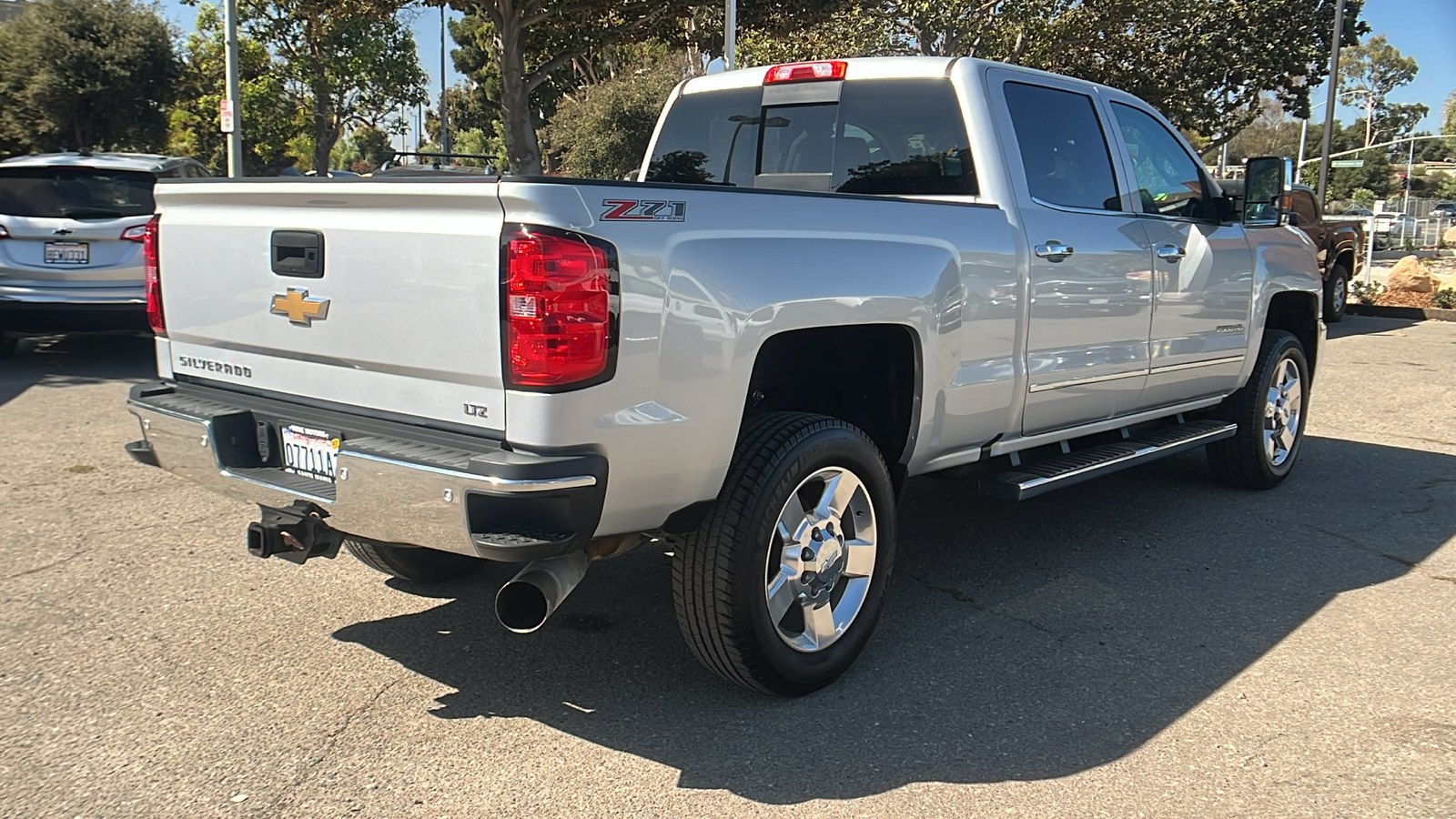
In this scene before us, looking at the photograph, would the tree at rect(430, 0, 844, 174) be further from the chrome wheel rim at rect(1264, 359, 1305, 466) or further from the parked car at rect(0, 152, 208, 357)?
the chrome wheel rim at rect(1264, 359, 1305, 466)

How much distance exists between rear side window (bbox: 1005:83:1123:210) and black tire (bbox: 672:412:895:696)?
172 centimetres

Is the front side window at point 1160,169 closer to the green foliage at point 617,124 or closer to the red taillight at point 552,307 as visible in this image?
the red taillight at point 552,307

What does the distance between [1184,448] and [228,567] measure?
4317 mm

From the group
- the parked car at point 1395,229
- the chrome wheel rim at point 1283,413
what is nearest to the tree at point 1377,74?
the parked car at point 1395,229

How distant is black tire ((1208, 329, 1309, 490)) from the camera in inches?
248

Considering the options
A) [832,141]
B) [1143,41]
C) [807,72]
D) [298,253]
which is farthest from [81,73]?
[298,253]

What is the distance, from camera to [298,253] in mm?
3381

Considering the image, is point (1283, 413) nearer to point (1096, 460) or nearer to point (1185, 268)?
point (1185, 268)

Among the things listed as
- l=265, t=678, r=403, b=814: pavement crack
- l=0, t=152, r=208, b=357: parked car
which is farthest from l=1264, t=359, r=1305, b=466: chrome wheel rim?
l=0, t=152, r=208, b=357: parked car

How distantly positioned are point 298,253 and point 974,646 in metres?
2.58

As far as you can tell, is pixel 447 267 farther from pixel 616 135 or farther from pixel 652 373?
pixel 616 135

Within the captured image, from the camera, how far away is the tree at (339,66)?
126ft

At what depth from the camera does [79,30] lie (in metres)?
23.3

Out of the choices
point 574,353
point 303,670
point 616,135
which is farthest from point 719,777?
point 616,135
